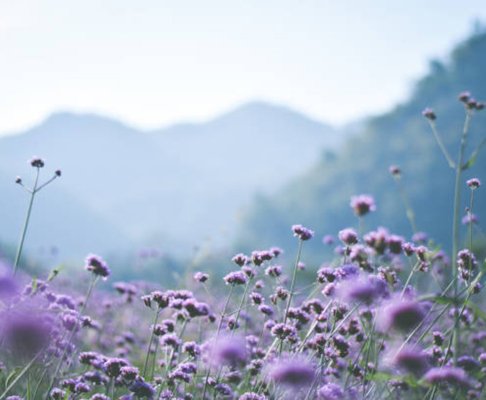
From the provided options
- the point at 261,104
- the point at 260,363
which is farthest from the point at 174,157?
the point at 260,363

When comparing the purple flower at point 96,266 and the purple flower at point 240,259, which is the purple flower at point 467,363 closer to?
the purple flower at point 240,259

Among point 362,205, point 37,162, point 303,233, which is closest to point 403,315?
point 362,205

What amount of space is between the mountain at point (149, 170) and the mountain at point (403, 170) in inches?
657

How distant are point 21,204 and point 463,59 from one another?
61199 millimetres

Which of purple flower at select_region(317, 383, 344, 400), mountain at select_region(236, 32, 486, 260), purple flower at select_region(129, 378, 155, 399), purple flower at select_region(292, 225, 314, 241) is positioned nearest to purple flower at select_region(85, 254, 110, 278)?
purple flower at select_region(129, 378, 155, 399)

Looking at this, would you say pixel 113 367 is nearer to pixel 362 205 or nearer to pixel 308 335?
pixel 308 335

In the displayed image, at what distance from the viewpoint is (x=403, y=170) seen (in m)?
43.4

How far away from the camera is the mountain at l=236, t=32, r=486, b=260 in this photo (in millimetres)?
39562

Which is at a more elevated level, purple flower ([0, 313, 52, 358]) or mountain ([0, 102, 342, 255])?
purple flower ([0, 313, 52, 358])

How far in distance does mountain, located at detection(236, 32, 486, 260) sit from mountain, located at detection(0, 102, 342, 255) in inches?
657

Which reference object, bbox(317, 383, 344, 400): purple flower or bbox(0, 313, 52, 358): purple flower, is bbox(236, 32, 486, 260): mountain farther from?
bbox(0, 313, 52, 358): purple flower

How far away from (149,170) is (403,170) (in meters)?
105

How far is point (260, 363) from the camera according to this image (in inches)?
120

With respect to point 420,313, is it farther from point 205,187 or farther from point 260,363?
point 205,187
